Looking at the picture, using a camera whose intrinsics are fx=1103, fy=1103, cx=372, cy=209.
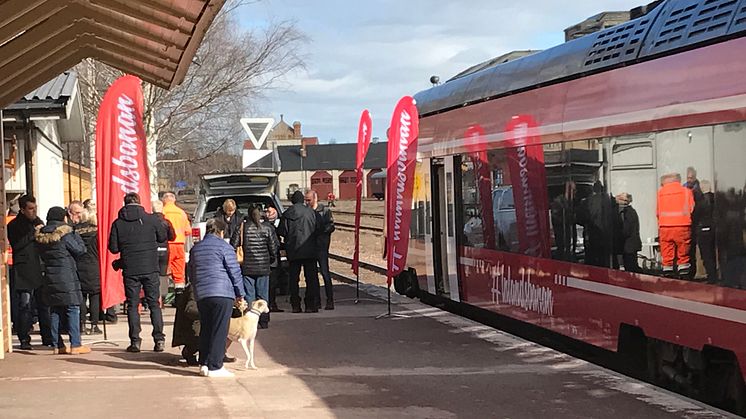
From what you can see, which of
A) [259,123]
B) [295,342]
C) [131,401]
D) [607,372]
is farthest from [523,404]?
[259,123]

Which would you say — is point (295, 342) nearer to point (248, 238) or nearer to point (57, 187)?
point (248, 238)

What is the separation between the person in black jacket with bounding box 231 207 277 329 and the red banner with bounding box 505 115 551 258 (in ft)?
11.4

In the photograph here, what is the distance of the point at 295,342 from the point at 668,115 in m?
5.66

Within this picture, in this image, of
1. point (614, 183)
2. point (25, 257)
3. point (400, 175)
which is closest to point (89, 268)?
point (25, 257)

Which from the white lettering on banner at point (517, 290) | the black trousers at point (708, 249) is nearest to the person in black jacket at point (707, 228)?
the black trousers at point (708, 249)

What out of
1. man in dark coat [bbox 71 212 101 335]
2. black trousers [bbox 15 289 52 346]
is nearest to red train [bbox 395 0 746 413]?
man in dark coat [bbox 71 212 101 335]

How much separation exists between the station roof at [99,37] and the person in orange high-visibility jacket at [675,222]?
3771 millimetres

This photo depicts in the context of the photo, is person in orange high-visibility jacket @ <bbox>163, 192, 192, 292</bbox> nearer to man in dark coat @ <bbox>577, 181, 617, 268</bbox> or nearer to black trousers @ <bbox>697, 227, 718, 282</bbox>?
man in dark coat @ <bbox>577, 181, 617, 268</bbox>

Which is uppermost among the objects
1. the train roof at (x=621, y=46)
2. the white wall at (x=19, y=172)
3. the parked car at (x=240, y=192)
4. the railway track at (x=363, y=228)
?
the train roof at (x=621, y=46)

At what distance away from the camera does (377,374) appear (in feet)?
34.1

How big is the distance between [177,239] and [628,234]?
28.4ft

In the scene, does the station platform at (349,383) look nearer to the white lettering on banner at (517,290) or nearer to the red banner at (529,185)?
the white lettering on banner at (517,290)

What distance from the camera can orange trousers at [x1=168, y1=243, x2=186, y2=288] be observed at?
653 inches

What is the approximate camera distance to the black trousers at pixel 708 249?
26.1 feet
